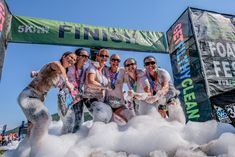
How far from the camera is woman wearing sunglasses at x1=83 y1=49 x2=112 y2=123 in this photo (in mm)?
3012

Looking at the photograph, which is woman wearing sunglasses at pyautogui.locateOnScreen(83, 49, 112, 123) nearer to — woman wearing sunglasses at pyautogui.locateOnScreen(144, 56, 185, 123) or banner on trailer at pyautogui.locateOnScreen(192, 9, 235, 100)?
woman wearing sunglasses at pyautogui.locateOnScreen(144, 56, 185, 123)

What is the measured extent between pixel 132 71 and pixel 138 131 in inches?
48.4

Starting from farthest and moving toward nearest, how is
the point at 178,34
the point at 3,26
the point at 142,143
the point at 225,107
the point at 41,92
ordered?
the point at 178,34, the point at 3,26, the point at 225,107, the point at 41,92, the point at 142,143

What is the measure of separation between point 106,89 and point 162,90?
2.80 feet

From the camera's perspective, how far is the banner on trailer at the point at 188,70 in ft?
21.5

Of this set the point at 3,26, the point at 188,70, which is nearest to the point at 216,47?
the point at 188,70

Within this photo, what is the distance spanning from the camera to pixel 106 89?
3277 millimetres

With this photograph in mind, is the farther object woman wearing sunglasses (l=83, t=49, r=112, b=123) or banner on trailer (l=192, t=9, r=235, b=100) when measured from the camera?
banner on trailer (l=192, t=9, r=235, b=100)

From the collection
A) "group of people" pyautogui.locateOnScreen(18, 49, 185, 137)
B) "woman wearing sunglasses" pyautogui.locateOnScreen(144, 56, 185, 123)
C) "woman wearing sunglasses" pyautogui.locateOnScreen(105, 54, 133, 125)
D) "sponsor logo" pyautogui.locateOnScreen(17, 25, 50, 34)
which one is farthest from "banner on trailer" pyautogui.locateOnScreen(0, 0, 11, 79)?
"woman wearing sunglasses" pyautogui.locateOnScreen(144, 56, 185, 123)

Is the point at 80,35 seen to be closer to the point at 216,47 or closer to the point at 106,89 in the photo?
the point at 106,89

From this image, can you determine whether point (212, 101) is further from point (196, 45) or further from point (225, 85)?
point (196, 45)

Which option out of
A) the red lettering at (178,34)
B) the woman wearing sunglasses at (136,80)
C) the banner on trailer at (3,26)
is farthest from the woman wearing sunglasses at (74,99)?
the red lettering at (178,34)

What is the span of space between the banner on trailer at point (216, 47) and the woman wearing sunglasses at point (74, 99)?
14.9 ft

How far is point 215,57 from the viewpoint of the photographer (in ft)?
23.5
